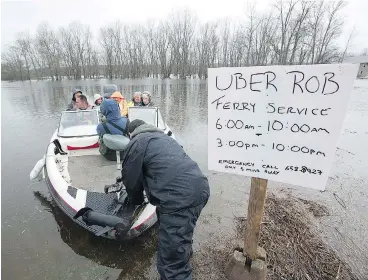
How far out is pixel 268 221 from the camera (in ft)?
11.8

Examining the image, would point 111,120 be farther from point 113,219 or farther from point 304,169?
point 304,169

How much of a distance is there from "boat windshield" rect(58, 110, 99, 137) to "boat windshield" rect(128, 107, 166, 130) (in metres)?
0.97

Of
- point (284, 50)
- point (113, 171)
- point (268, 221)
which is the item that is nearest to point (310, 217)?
point (268, 221)

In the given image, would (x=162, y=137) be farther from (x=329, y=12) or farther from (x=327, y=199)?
(x=329, y=12)

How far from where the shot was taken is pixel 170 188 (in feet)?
7.25

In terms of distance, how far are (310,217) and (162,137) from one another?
9.99 feet

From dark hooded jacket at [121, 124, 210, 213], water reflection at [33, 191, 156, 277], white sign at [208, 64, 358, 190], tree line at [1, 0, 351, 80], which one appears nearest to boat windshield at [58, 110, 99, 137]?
water reflection at [33, 191, 156, 277]

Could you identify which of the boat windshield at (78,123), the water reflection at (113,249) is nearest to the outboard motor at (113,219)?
the water reflection at (113,249)

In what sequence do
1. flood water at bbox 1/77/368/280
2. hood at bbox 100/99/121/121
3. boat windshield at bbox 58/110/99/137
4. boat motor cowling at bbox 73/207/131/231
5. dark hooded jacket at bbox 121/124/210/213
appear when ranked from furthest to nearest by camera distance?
boat windshield at bbox 58/110/99/137 < hood at bbox 100/99/121/121 < flood water at bbox 1/77/368/280 < boat motor cowling at bbox 73/207/131/231 < dark hooded jacket at bbox 121/124/210/213

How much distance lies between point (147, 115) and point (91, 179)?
7.58ft

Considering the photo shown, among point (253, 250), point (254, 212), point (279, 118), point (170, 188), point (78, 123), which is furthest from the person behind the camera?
point (78, 123)

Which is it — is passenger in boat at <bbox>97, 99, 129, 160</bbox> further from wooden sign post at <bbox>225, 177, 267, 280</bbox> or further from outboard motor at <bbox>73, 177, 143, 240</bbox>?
wooden sign post at <bbox>225, 177, 267, 280</bbox>

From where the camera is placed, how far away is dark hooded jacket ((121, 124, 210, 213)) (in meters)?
2.21

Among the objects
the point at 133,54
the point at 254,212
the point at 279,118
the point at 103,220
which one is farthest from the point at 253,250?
the point at 133,54
